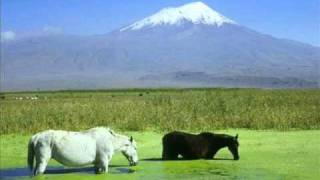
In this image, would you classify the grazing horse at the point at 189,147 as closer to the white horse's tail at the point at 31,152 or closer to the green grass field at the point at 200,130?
the green grass field at the point at 200,130

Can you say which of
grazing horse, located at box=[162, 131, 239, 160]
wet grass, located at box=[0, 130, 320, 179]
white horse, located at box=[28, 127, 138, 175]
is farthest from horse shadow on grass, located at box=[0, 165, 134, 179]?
grazing horse, located at box=[162, 131, 239, 160]

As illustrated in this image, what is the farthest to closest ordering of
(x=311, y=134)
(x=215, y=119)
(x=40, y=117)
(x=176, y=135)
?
(x=40, y=117), (x=215, y=119), (x=311, y=134), (x=176, y=135)

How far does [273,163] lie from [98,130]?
399cm

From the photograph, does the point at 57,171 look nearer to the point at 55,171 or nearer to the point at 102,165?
the point at 55,171

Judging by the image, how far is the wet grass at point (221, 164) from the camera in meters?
13.8

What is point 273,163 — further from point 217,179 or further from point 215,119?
point 215,119

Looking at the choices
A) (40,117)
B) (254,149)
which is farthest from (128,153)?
(40,117)

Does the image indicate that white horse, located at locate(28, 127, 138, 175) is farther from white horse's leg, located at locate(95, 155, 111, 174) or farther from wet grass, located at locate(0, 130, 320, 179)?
wet grass, located at locate(0, 130, 320, 179)

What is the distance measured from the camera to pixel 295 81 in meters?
196

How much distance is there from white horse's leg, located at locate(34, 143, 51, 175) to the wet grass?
212mm

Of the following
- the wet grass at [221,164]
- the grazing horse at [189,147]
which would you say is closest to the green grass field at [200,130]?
the wet grass at [221,164]

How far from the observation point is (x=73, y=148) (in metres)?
14.3

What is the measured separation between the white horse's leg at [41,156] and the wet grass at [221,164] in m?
0.21

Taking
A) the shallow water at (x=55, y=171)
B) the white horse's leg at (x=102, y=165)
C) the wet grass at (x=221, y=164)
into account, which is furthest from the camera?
the white horse's leg at (x=102, y=165)
